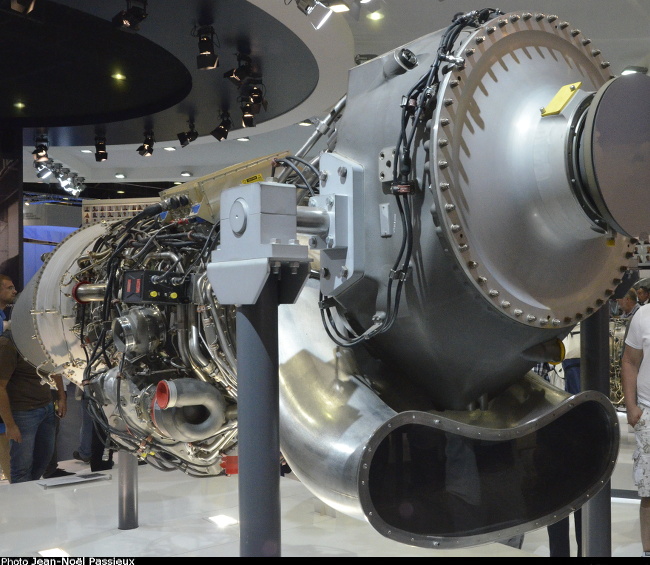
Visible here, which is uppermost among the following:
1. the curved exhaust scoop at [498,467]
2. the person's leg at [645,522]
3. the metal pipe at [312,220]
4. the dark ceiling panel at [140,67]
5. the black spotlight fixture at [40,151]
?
the dark ceiling panel at [140,67]

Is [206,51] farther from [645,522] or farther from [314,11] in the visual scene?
[645,522]

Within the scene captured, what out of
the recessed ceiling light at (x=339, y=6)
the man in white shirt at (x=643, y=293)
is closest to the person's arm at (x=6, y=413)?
the recessed ceiling light at (x=339, y=6)

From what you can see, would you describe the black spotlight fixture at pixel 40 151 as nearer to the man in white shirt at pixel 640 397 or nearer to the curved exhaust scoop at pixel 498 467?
the man in white shirt at pixel 640 397

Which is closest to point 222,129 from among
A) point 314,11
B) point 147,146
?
point 147,146

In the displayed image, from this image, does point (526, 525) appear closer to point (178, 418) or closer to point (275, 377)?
point (275, 377)

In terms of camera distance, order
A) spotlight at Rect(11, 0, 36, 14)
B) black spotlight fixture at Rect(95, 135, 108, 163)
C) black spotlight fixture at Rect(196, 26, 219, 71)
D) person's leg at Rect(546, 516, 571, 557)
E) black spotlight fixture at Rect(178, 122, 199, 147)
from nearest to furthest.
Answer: person's leg at Rect(546, 516, 571, 557) < spotlight at Rect(11, 0, 36, 14) < black spotlight fixture at Rect(196, 26, 219, 71) < black spotlight fixture at Rect(178, 122, 199, 147) < black spotlight fixture at Rect(95, 135, 108, 163)

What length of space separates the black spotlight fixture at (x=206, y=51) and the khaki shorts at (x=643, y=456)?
414 cm

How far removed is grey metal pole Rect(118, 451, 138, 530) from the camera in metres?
4.09

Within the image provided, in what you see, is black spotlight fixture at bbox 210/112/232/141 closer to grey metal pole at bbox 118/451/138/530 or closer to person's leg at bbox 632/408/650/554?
grey metal pole at bbox 118/451/138/530

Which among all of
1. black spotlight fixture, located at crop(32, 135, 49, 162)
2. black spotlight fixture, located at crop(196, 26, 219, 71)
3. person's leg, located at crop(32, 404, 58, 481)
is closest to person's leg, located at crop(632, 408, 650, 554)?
black spotlight fixture, located at crop(196, 26, 219, 71)

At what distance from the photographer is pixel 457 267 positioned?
1.57 m

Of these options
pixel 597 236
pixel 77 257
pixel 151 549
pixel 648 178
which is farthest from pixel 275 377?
pixel 77 257

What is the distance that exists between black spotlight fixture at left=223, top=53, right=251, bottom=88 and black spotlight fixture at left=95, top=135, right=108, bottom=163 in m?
3.01

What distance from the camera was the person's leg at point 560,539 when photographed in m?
3.30
